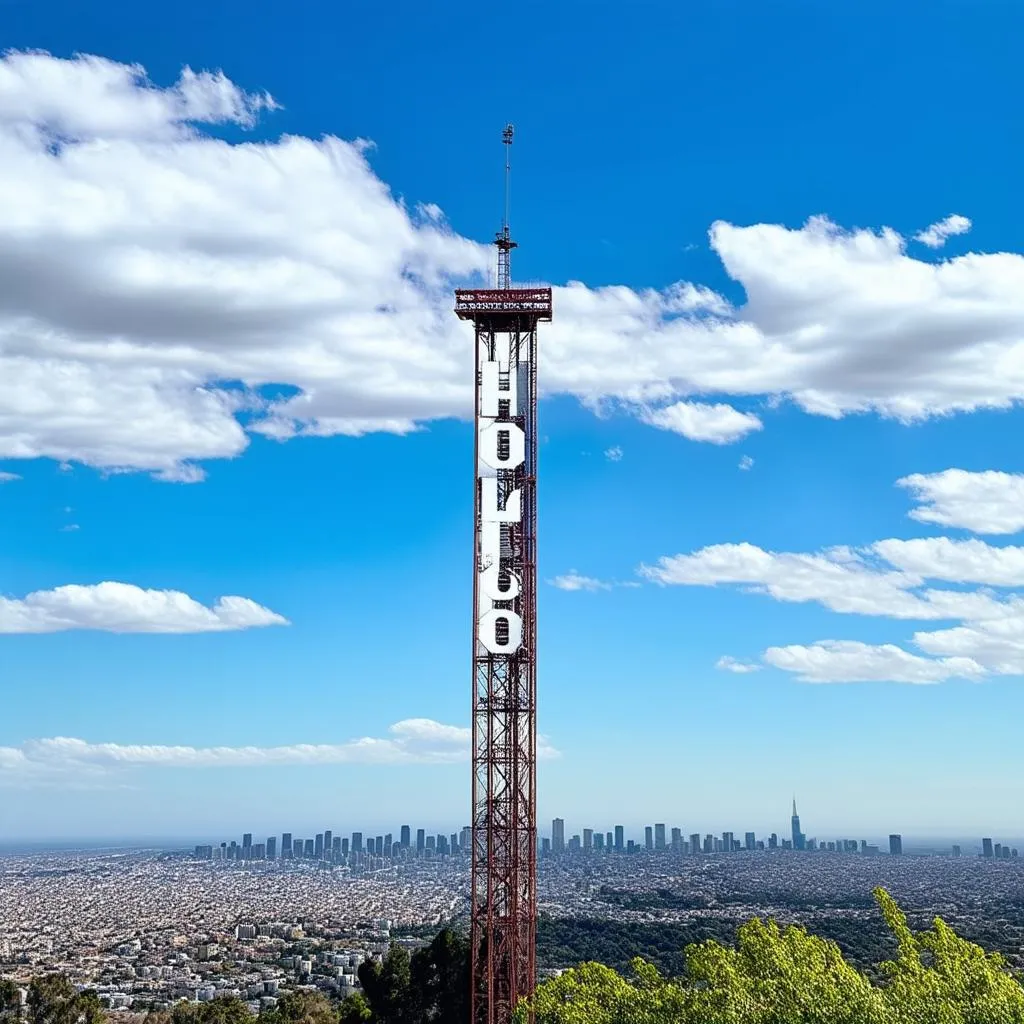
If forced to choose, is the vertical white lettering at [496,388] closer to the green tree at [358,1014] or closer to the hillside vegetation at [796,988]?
the hillside vegetation at [796,988]

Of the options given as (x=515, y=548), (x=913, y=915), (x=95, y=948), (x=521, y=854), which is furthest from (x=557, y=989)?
(x=95, y=948)

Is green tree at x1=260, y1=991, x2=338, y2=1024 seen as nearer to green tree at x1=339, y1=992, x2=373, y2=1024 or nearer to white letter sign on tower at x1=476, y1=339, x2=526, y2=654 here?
green tree at x1=339, y1=992, x2=373, y2=1024

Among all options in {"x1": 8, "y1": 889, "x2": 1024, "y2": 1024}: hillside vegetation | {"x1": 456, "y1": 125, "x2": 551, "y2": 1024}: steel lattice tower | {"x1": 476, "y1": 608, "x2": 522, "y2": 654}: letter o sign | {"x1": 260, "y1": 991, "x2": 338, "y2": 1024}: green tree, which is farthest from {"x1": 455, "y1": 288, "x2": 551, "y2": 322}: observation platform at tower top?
{"x1": 260, "y1": 991, "x2": 338, "y2": 1024}: green tree

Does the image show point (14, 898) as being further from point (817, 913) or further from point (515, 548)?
point (515, 548)

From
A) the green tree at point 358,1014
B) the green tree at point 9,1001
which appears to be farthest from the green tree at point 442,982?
the green tree at point 9,1001

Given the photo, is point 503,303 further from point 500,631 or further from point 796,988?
point 796,988

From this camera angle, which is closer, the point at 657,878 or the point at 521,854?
the point at 521,854

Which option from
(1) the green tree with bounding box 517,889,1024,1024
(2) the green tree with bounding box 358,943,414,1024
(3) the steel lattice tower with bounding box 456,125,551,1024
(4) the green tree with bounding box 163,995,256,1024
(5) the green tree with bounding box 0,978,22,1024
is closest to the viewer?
(1) the green tree with bounding box 517,889,1024,1024
